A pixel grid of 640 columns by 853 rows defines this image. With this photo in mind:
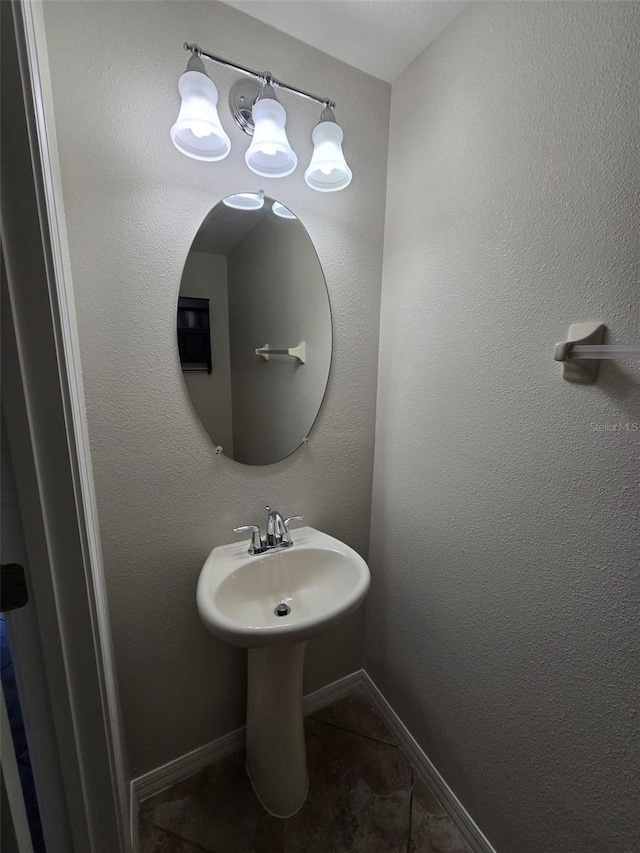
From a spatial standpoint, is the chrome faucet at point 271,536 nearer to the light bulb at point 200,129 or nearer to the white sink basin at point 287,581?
the white sink basin at point 287,581

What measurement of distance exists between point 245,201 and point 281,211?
0.11m

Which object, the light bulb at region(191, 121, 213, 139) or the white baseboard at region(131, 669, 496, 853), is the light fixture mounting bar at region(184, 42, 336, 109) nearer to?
the light bulb at region(191, 121, 213, 139)

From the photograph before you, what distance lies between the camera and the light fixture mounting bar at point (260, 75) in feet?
2.90

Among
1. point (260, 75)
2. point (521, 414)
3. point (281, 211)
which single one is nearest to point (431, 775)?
point (521, 414)

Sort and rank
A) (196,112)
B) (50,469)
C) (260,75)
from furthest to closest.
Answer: (260,75) < (196,112) < (50,469)

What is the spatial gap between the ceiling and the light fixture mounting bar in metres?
0.13

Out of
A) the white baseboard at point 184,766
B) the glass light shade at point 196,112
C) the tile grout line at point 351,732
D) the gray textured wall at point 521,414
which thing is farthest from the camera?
the tile grout line at point 351,732

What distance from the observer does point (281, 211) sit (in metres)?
1.08

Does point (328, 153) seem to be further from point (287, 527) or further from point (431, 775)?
point (431, 775)

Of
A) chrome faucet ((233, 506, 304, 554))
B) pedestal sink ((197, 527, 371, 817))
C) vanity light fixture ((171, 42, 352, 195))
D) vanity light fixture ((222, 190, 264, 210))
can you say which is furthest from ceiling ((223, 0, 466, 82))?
pedestal sink ((197, 527, 371, 817))

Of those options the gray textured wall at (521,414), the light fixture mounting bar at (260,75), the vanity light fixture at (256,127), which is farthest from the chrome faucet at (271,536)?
the light fixture mounting bar at (260,75)

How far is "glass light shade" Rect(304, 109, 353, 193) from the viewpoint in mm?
991

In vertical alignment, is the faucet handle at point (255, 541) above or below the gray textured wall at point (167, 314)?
below

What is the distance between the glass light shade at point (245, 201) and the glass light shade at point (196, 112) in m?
0.14
